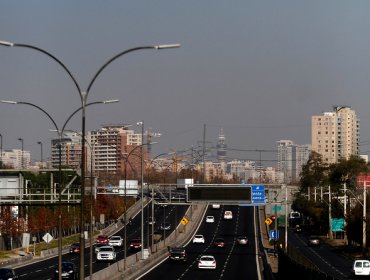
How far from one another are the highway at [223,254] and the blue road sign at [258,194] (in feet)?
18.1

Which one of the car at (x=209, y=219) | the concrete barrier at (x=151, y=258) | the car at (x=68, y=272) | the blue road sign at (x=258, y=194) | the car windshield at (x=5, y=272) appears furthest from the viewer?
the car at (x=209, y=219)

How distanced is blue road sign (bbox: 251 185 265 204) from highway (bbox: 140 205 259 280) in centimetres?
550

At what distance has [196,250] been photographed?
379 ft

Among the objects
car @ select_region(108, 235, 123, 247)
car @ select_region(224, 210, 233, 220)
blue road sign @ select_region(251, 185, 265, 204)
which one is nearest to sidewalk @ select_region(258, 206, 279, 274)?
car @ select_region(224, 210, 233, 220)

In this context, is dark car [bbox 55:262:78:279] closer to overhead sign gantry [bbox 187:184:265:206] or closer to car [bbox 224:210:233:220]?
overhead sign gantry [bbox 187:184:265:206]

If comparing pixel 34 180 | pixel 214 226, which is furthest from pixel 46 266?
pixel 214 226

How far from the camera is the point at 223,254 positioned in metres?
109

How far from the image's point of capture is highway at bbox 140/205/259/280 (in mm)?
77062

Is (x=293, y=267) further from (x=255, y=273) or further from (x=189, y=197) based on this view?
(x=189, y=197)

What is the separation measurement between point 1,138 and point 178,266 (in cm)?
3480

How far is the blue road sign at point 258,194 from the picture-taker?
348ft

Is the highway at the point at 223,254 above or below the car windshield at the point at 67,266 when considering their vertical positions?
below

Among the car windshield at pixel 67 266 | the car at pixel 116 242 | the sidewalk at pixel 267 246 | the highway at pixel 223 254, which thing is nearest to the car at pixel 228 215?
the highway at pixel 223 254

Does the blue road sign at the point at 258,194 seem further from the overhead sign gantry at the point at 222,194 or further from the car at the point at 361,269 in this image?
the car at the point at 361,269
